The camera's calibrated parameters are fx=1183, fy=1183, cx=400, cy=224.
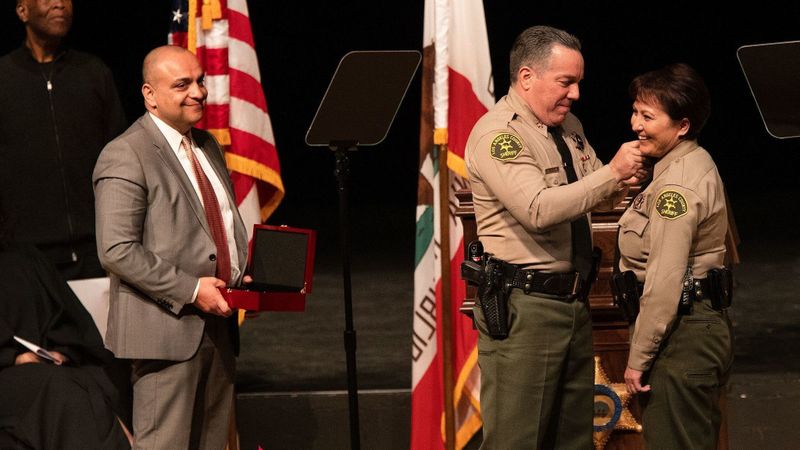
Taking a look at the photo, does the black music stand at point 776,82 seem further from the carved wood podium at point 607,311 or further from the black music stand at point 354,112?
the black music stand at point 354,112

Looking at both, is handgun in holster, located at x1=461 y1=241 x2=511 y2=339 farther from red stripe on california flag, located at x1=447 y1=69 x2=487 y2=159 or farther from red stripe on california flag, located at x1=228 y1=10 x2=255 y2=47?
red stripe on california flag, located at x1=228 y1=10 x2=255 y2=47

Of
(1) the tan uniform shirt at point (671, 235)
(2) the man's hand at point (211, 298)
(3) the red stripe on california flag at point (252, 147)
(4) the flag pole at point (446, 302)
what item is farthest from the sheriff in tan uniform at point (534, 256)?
(3) the red stripe on california flag at point (252, 147)

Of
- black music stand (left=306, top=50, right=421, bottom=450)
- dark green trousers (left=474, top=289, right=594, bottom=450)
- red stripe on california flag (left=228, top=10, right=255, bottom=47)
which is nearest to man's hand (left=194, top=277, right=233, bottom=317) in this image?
black music stand (left=306, top=50, right=421, bottom=450)

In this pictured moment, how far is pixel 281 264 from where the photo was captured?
3184 mm

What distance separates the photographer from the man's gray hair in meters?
2.91

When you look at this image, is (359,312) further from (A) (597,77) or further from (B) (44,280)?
(A) (597,77)

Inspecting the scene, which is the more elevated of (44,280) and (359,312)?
(44,280)

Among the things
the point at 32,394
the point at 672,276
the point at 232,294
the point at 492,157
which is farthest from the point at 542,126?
the point at 32,394

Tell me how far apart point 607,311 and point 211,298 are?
1.23m

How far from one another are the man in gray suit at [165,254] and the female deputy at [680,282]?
1073mm

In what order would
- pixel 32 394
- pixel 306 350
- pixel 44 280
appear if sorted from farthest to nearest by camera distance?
pixel 306 350
pixel 44 280
pixel 32 394

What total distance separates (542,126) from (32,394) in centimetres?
161

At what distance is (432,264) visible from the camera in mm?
4102

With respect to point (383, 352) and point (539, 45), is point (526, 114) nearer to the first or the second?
point (539, 45)
